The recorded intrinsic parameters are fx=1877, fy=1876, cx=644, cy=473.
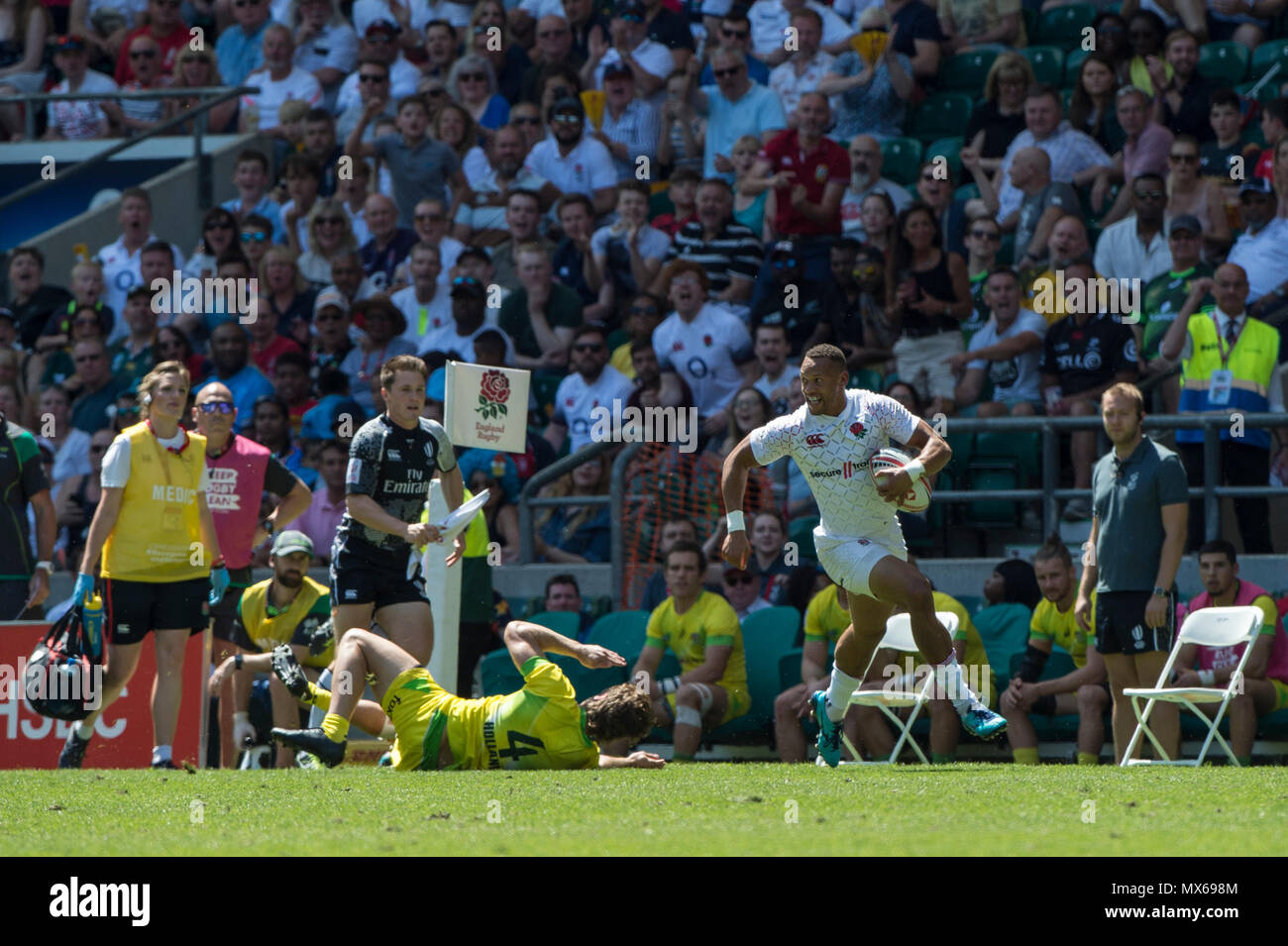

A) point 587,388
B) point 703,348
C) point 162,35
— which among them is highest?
point 162,35

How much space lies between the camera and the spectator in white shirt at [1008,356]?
13.9 metres

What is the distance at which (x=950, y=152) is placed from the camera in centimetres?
1636

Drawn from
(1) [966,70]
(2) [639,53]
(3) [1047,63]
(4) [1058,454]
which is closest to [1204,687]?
(4) [1058,454]

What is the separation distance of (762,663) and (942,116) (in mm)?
6239

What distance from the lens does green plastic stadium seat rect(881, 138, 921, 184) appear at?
54.2 feet

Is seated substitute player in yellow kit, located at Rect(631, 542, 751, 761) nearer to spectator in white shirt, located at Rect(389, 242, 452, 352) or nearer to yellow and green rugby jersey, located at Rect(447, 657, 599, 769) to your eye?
yellow and green rugby jersey, located at Rect(447, 657, 599, 769)

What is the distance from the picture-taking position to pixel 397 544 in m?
10.1

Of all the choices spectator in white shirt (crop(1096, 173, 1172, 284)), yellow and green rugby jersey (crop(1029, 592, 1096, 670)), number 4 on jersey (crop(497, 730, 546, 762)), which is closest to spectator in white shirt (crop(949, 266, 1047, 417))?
spectator in white shirt (crop(1096, 173, 1172, 284))

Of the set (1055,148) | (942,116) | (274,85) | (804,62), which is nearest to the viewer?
(1055,148)

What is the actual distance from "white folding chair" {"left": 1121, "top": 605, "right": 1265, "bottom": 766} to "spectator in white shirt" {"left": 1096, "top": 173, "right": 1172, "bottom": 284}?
12.0 ft

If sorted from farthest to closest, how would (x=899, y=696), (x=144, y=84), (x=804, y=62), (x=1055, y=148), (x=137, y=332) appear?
(x=144, y=84)
(x=137, y=332)
(x=804, y=62)
(x=1055, y=148)
(x=899, y=696)

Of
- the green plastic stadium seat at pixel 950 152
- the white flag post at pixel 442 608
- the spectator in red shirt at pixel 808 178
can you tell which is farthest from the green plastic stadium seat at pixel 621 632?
the green plastic stadium seat at pixel 950 152

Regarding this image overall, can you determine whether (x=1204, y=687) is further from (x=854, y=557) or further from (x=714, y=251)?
(x=714, y=251)

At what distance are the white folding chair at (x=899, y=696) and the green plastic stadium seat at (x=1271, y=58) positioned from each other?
6.33 m
